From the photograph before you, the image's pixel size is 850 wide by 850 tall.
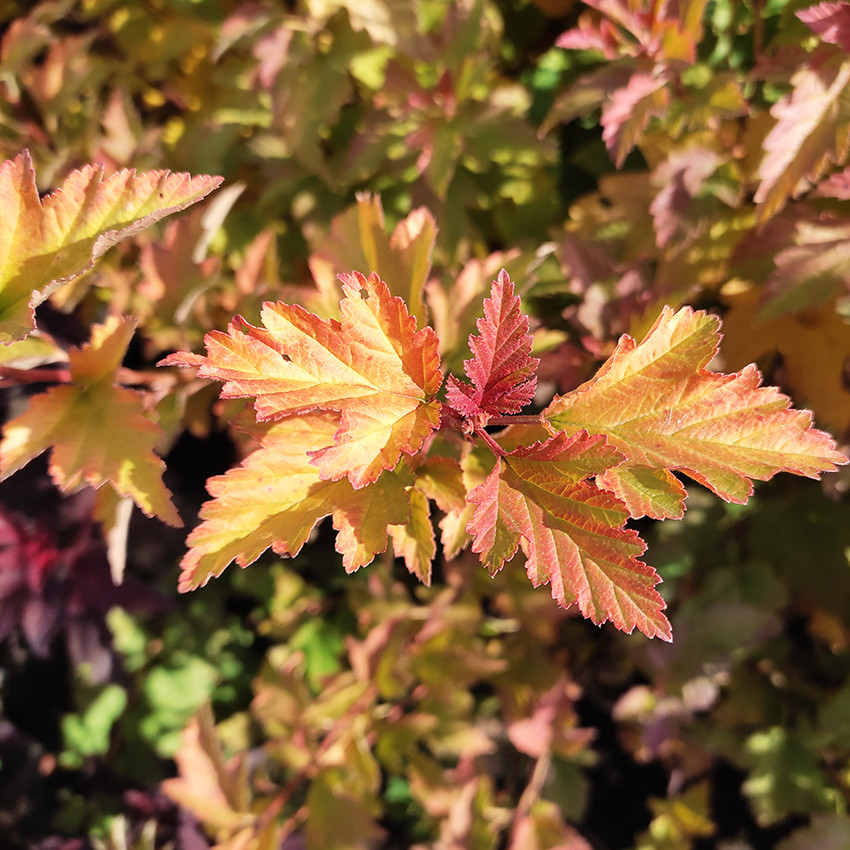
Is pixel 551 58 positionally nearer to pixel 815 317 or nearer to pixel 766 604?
pixel 815 317

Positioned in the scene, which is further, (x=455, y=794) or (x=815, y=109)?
(x=455, y=794)

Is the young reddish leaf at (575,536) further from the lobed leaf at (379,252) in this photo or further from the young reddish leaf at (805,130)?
the young reddish leaf at (805,130)

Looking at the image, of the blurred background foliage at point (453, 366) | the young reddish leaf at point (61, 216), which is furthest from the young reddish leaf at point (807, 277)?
the young reddish leaf at point (61, 216)

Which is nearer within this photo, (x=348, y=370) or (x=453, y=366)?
(x=348, y=370)

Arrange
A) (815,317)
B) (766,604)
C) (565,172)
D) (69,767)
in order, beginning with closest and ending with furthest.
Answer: (815,317) → (766,604) → (565,172) → (69,767)

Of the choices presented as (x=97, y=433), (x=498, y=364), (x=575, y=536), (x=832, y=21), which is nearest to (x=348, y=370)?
(x=498, y=364)

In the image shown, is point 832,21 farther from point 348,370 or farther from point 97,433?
point 97,433

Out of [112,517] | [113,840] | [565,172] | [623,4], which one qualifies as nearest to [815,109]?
[623,4]
